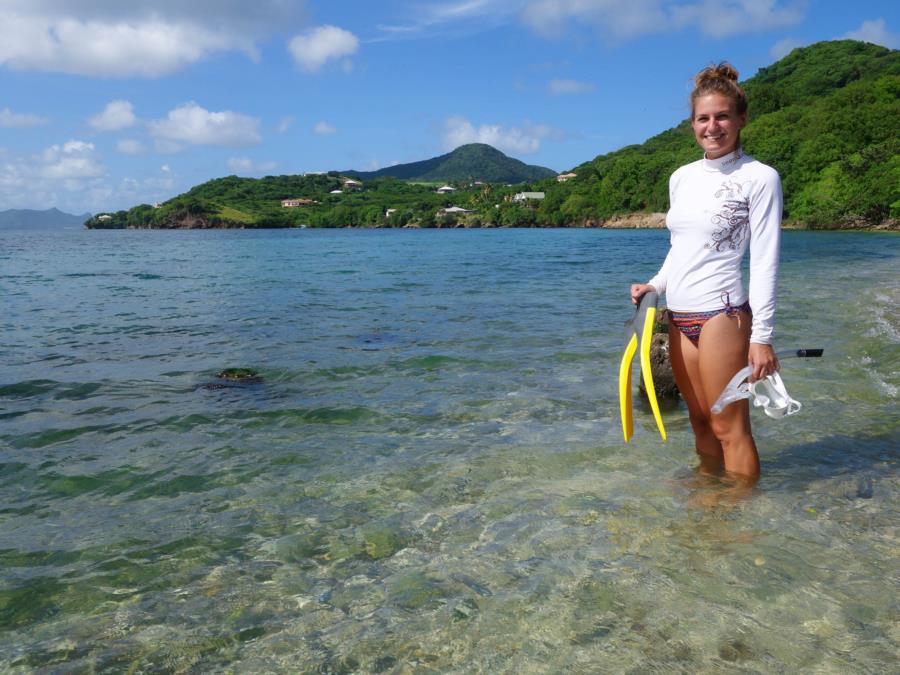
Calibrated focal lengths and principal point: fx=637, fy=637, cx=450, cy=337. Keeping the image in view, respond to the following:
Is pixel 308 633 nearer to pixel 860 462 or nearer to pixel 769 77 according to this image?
pixel 860 462

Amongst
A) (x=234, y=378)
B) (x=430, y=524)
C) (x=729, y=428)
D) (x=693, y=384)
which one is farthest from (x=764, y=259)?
(x=234, y=378)

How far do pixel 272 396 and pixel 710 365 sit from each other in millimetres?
6053

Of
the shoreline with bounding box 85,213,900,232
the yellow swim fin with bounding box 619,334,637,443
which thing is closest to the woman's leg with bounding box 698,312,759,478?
the yellow swim fin with bounding box 619,334,637,443

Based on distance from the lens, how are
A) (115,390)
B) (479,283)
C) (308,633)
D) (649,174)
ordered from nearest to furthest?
(308,633), (115,390), (479,283), (649,174)

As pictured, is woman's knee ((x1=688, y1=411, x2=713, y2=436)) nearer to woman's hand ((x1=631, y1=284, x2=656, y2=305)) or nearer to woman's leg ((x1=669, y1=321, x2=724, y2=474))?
woman's leg ((x1=669, y1=321, x2=724, y2=474))

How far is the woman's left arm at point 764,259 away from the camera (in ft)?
12.8

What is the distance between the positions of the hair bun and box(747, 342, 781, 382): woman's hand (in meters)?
1.69

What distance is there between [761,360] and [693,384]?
631 mm

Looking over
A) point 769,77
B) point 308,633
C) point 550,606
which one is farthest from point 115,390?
point 769,77

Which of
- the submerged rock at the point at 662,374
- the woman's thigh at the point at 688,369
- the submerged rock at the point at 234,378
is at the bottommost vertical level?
the submerged rock at the point at 234,378

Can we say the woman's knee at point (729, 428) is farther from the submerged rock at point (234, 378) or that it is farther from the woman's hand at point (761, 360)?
the submerged rock at point (234, 378)

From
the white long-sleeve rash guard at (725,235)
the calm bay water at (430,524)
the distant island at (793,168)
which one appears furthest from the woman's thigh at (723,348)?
the distant island at (793,168)

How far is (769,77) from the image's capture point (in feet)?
592

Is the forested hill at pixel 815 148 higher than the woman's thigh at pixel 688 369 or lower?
higher
